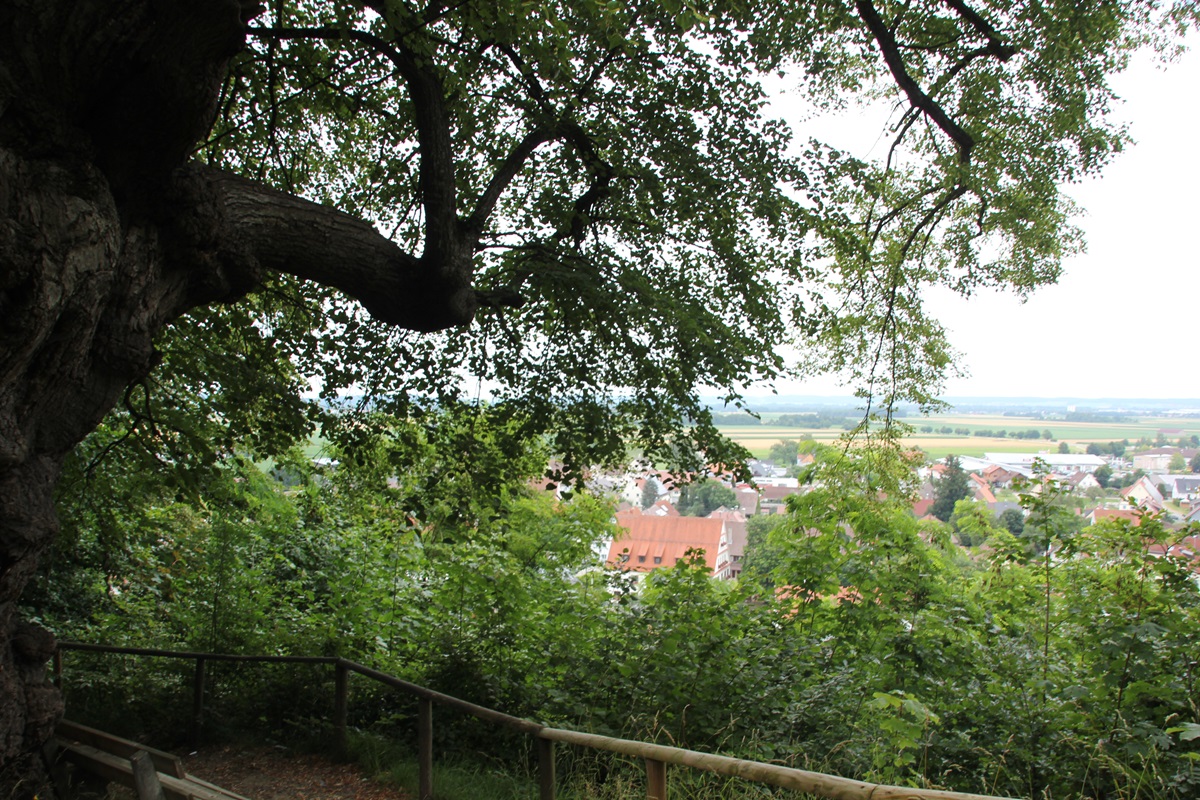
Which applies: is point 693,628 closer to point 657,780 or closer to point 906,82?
point 657,780

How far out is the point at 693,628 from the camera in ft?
20.3

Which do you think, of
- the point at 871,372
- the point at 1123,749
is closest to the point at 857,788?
the point at 1123,749

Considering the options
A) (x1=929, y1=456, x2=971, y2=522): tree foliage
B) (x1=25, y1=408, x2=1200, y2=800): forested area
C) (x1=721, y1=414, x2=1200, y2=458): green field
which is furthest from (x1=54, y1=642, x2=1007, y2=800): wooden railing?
(x1=721, y1=414, x2=1200, y2=458): green field

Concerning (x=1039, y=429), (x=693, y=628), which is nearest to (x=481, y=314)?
(x=693, y=628)

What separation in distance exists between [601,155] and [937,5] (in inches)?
183

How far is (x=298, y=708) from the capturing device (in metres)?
6.64

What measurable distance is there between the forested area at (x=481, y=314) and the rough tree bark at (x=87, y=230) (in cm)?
2

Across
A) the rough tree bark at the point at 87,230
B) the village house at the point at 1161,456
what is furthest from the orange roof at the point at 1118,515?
the village house at the point at 1161,456

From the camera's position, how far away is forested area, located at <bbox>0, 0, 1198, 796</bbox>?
11.2 ft

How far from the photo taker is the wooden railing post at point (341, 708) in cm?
569

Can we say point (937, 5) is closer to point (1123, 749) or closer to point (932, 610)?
point (932, 610)

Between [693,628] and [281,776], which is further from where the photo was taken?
[693,628]

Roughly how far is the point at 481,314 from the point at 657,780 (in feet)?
14.8

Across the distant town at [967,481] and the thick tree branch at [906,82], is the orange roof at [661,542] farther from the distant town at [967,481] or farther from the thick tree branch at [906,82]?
the thick tree branch at [906,82]
